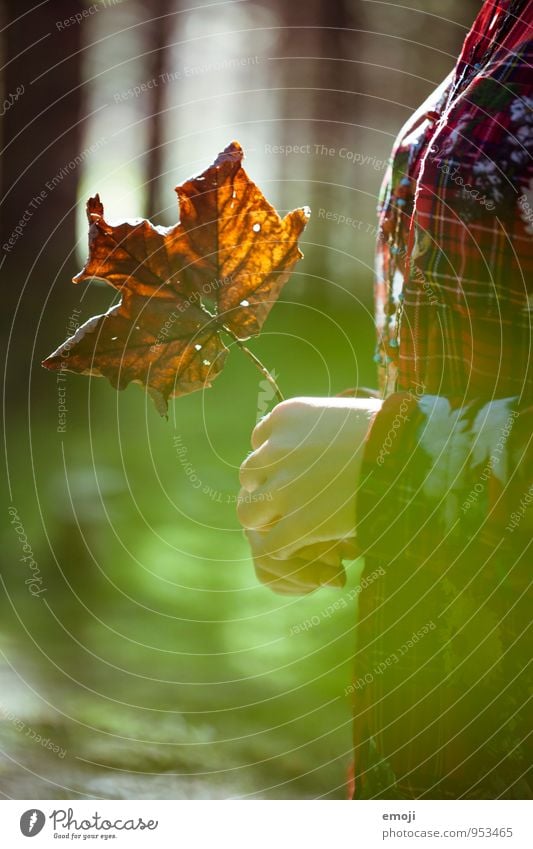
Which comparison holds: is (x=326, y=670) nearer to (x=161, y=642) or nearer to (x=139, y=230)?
(x=161, y=642)

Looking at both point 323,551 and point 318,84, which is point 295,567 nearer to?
point 323,551

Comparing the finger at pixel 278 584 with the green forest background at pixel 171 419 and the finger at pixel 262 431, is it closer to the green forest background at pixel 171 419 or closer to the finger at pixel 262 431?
the finger at pixel 262 431

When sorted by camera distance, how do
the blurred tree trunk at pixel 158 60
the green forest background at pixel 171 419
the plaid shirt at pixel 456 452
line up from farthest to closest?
1. the blurred tree trunk at pixel 158 60
2. the green forest background at pixel 171 419
3. the plaid shirt at pixel 456 452

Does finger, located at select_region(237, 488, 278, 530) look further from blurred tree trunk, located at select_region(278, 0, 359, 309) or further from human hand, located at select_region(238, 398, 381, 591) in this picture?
blurred tree trunk, located at select_region(278, 0, 359, 309)

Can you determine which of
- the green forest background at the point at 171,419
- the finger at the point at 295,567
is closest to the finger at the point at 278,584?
the finger at the point at 295,567

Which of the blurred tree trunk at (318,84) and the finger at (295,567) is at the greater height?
the blurred tree trunk at (318,84)

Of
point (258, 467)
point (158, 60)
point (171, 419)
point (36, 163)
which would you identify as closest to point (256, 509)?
point (258, 467)

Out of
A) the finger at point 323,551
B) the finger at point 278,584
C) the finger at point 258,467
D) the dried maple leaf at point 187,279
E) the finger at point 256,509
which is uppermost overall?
the dried maple leaf at point 187,279
